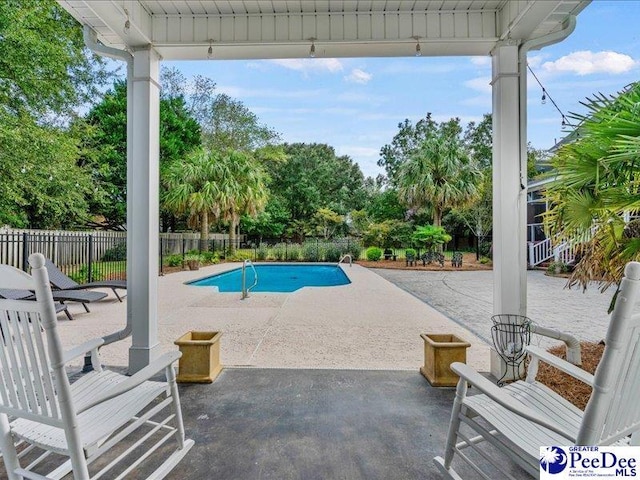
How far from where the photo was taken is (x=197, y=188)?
555 inches

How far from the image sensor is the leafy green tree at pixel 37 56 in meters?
7.52

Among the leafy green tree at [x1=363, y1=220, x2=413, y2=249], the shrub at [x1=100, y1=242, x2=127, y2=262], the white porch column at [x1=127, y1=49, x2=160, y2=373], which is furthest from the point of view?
the leafy green tree at [x1=363, y1=220, x2=413, y2=249]

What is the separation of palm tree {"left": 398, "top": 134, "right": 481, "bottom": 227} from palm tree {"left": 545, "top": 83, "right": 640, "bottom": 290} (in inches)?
535

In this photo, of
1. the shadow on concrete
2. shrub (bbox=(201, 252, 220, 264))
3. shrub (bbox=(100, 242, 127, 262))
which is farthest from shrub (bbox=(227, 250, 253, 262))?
the shadow on concrete

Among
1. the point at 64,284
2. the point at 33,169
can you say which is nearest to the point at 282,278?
the point at 64,284

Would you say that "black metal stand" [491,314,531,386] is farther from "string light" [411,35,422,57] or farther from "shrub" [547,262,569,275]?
"shrub" [547,262,569,275]

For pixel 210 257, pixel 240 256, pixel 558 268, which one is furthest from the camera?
pixel 240 256

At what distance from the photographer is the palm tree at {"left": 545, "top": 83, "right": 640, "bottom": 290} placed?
212 cm

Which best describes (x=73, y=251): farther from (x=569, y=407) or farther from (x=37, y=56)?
(x=569, y=407)

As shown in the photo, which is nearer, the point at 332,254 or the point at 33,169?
the point at 33,169

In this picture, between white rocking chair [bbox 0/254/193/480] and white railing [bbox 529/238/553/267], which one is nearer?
white rocking chair [bbox 0/254/193/480]

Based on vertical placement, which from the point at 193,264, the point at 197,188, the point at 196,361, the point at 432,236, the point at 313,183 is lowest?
the point at 196,361

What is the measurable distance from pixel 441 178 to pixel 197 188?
10.7 metres

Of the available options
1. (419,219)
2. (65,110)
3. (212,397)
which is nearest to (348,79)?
(419,219)
